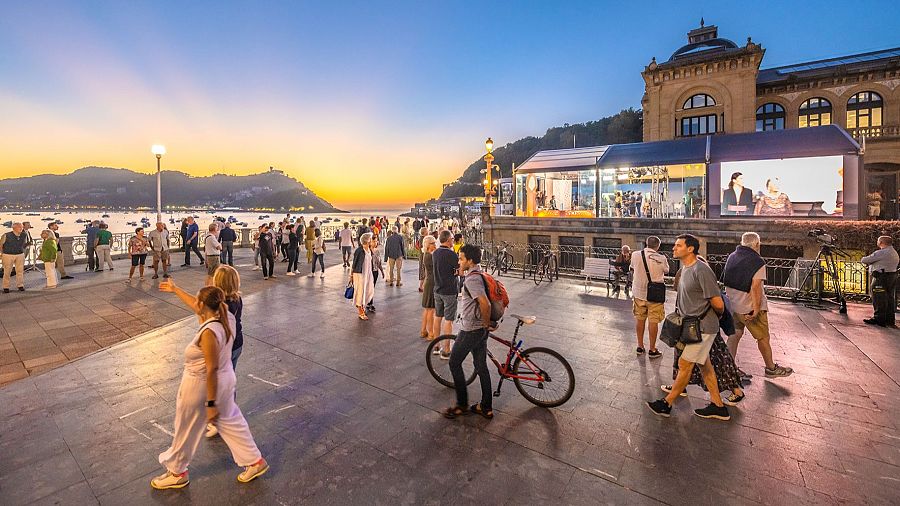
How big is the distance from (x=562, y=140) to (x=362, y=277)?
113114mm

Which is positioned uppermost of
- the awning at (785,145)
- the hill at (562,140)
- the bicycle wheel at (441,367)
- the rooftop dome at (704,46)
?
the hill at (562,140)

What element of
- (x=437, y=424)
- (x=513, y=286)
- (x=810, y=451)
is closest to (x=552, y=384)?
(x=437, y=424)

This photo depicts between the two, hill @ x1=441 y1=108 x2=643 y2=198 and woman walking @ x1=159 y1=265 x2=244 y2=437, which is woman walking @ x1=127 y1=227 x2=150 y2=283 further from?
hill @ x1=441 y1=108 x2=643 y2=198

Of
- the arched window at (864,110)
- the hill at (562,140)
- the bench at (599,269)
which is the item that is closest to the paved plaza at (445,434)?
the bench at (599,269)

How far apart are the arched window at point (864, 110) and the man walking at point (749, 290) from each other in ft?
114

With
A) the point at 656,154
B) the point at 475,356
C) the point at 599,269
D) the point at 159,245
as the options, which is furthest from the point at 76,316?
the point at 656,154

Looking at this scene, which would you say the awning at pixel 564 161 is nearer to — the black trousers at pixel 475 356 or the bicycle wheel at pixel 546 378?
the bicycle wheel at pixel 546 378

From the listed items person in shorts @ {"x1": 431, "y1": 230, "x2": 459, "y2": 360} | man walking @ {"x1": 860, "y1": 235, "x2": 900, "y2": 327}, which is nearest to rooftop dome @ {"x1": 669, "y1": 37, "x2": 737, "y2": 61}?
man walking @ {"x1": 860, "y1": 235, "x2": 900, "y2": 327}

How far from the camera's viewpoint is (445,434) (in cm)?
407

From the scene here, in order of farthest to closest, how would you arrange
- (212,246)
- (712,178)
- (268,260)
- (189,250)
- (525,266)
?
(712,178) < (189,250) < (525,266) < (268,260) < (212,246)

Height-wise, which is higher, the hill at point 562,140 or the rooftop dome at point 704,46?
the hill at point 562,140

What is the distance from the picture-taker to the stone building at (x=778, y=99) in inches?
1070

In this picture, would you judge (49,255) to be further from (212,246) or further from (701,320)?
(701,320)

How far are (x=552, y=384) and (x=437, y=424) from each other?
1.40 m
